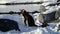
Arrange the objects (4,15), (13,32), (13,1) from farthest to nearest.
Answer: (13,1) → (4,15) → (13,32)

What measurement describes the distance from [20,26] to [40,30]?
70 cm

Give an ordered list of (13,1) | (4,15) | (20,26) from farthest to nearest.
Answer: (13,1), (4,15), (20,26)

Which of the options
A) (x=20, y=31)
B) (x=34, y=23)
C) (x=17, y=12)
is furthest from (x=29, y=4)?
(x=20, y=31)

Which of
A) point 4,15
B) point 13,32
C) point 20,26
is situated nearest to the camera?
point 13,32

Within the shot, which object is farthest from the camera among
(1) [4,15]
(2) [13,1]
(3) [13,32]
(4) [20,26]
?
(2) [13,1]

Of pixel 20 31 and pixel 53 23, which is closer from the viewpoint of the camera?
pixel 20 31

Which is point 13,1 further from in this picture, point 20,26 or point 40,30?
point 40,30

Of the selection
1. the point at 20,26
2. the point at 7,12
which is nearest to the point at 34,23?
the point at 20,26

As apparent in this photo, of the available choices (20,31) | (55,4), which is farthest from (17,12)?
(20,31)

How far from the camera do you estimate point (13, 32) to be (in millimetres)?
6535

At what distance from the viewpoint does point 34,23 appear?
7.35 meters

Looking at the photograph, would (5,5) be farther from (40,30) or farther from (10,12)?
(40,30)

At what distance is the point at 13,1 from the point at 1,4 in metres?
0.37

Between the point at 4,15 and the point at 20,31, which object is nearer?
the point at 20,31
